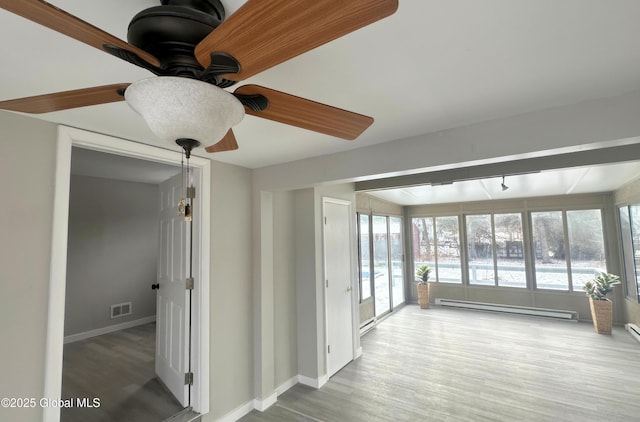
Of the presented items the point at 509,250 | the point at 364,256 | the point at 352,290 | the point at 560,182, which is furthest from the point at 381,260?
the point at 560,182

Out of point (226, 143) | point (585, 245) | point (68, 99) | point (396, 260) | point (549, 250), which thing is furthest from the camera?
point (396, 260)

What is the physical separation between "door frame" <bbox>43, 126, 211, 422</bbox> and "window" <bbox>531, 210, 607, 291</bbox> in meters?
6.28

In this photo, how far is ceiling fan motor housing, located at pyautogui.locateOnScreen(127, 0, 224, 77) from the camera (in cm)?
72

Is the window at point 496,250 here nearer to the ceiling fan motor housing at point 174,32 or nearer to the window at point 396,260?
the window at point 396,260

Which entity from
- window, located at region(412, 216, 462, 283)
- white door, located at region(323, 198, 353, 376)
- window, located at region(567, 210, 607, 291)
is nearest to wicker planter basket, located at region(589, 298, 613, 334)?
window, located at region(567, 210, 607, 291)

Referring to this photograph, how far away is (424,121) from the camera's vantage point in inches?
70.6

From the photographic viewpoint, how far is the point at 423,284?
20.9ft

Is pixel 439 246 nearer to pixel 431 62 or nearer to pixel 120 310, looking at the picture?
pixel 431 62

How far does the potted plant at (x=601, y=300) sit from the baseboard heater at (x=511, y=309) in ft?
1.81

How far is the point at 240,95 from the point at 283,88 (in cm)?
56

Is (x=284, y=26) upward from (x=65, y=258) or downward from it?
upward

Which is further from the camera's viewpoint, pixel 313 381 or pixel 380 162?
pixel 313 381

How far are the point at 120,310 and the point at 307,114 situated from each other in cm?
530

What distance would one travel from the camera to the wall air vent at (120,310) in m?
4.62
